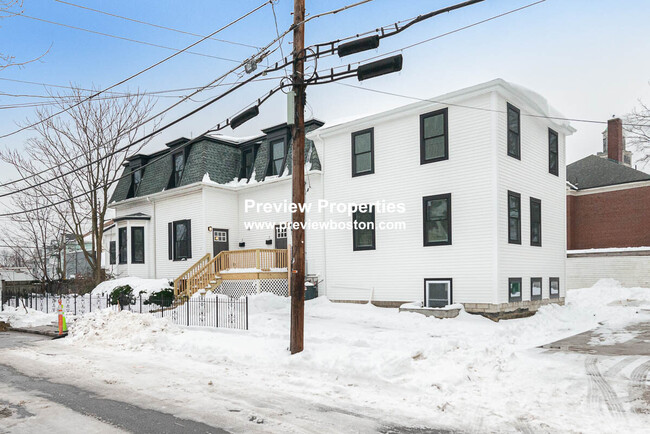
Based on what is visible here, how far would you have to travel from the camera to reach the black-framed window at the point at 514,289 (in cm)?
1616

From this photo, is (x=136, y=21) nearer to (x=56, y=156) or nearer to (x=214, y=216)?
(x=214, y=216)

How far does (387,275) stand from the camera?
18094 millimetres

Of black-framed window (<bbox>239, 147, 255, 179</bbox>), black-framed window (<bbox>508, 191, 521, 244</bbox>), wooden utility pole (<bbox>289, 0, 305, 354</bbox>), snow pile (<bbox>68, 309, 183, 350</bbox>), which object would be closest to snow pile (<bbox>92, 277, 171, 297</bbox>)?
snow pile (<bbox>68, 309, 183, 350</bbox>)

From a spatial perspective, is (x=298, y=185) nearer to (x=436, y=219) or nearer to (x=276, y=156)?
(x=436, y=219)

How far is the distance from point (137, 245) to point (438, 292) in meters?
18.1

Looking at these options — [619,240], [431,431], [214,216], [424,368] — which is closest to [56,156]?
[214,216]

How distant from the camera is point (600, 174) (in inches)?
1253

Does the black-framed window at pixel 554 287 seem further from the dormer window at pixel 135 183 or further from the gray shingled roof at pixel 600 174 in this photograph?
the dormer window at pixel 135 183

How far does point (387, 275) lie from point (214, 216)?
993cm

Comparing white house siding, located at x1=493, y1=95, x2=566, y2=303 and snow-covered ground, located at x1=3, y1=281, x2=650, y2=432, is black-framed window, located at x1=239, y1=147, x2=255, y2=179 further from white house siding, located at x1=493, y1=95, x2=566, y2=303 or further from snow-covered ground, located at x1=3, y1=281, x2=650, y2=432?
white house siding, located at x1=493, y1=95, x2=566, y2=303

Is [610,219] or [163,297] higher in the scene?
[610,219]

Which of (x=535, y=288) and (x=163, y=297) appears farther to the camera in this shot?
(x=163, y=297)

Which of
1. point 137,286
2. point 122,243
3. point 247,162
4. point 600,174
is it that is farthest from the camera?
point 600,174

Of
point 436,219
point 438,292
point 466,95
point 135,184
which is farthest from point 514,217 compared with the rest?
point 135,184
